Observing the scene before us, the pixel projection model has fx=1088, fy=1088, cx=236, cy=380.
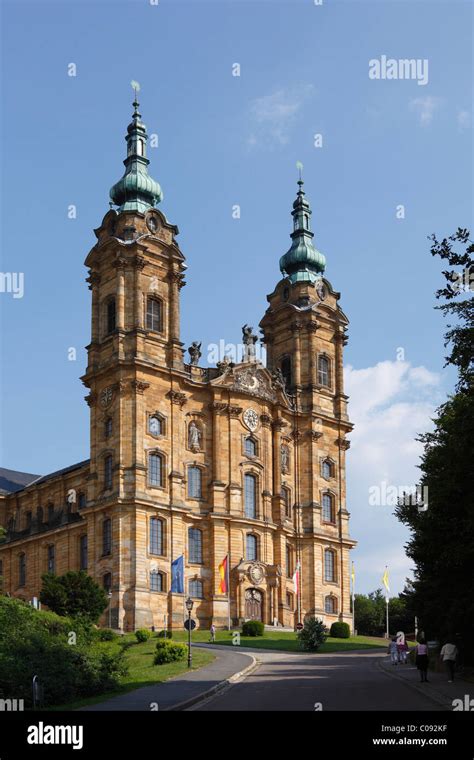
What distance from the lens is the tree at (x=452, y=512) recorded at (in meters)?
31.2

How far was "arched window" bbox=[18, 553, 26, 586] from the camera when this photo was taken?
88750mm

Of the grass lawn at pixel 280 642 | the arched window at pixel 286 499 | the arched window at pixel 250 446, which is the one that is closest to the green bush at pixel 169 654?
the grass lawn at pixel 280 642

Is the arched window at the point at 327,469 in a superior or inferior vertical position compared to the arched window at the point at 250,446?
inferior

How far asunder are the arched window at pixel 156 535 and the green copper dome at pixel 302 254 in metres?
27.1

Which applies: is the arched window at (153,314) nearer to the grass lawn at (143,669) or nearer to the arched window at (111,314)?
the arched window at (111,314)

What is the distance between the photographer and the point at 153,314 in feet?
258

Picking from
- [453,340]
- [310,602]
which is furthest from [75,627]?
[310,602]

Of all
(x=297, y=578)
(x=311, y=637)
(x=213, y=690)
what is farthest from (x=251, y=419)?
(x=213, y=690)

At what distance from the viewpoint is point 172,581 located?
2847 inches

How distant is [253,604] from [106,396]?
1845 centimetres

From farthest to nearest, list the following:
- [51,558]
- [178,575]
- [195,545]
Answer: [51,558] < [195,545] < [178,575]

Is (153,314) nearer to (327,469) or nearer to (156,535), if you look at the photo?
(156,535)

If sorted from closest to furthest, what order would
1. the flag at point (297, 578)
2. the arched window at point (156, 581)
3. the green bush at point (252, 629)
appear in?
the green bush at point (252, 629) → the arched window at point (156, 581) → the flag at point (297, 578)
